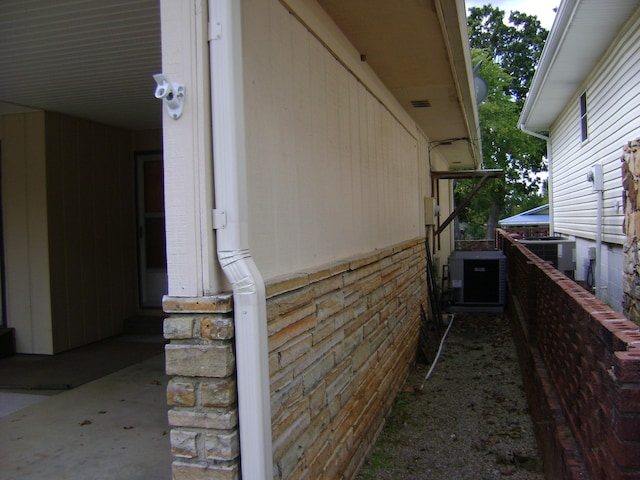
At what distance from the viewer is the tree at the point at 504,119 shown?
25156mm

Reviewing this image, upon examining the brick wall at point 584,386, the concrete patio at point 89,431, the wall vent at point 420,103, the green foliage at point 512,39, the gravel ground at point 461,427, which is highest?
the green foliage at point 512,39

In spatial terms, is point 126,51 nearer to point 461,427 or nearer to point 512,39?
point 461,427

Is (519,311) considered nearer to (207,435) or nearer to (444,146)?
(444,146)

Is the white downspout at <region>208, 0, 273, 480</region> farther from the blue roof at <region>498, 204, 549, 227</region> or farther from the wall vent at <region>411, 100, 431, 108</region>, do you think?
the blue roof at <region>498, 204, 549, 227</region>

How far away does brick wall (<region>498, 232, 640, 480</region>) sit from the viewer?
184cm

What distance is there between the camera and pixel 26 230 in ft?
16.9

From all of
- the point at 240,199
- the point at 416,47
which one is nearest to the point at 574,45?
the point at 416,47

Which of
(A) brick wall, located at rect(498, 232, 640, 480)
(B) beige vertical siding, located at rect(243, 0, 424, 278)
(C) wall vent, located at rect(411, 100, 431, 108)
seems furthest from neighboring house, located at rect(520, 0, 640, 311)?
(A) brick wall, located at rect(498, 232, 640, 480)

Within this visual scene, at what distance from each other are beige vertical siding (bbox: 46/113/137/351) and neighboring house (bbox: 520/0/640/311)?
19.8 feet

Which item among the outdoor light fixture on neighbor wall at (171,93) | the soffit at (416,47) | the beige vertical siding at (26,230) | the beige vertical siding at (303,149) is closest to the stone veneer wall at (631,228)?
the soffit at (416,47)

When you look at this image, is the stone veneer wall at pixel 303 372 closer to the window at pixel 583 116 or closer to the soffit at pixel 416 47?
the soffit at pixel 416 47

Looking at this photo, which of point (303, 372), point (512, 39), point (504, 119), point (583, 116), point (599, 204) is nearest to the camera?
point (303, 372)

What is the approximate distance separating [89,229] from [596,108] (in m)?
8.26

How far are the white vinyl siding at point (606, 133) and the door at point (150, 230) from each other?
20.0 ft
